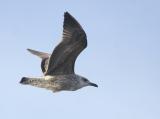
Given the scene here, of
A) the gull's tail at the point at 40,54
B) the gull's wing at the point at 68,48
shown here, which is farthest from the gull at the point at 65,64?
the gull's tail at the point at 40,54

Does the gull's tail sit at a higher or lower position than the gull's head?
higher

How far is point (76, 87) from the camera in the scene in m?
28.4

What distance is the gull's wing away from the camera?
26.8m

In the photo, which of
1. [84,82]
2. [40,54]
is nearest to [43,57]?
[40,54]

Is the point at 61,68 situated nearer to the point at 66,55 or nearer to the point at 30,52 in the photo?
the point at 66,55

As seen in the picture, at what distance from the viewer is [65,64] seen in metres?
28.1

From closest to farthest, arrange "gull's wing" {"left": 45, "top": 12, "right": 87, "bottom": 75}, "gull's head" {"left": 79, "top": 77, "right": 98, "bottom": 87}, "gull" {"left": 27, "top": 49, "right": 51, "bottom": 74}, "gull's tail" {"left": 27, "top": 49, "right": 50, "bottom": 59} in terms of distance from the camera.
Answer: "gull's wing" {"left": 45, "top": 12, "right": 87, "bottom": 75} → "gull's head" {"left": 79, "top": 77, "right": 98, "bottom": 87} → "gull" {"left": 27, "top": 49, "right": 51, "bottom": 74} → "gull's tail" {"left": 27, "top": 49, "right": 50, "bottom": 59}

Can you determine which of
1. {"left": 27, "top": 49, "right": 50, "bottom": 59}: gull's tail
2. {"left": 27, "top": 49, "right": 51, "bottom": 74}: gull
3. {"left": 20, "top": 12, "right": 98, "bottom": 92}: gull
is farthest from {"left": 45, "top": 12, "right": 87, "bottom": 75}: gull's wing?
{"left": 27, "top": 49, "right": 50, "bottom": 59}: gull's tail

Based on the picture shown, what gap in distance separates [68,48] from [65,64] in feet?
3.41

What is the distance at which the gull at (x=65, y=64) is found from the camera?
1057 inches

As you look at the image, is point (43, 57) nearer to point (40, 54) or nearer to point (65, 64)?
point (40, 54)

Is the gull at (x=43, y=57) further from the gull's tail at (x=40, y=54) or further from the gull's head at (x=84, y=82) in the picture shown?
the gull's head at (x=84, y=82)

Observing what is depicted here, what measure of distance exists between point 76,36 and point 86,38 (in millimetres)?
468

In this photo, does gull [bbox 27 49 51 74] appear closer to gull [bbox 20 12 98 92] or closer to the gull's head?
gull [bbox 20 12 98 92]
